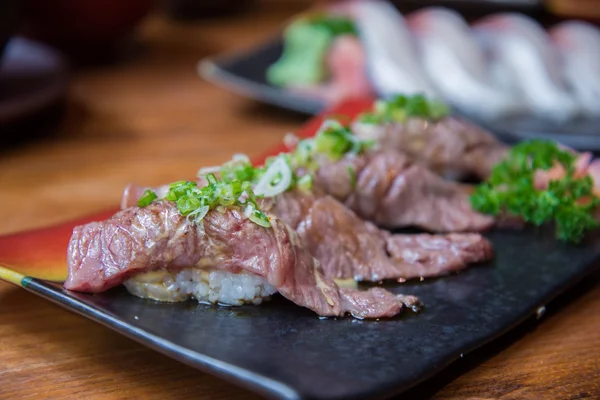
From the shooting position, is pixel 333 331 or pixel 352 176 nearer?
pixel 333 331

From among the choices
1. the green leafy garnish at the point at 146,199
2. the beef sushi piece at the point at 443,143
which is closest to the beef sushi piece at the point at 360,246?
the green leafy garnish at the point at 146,199

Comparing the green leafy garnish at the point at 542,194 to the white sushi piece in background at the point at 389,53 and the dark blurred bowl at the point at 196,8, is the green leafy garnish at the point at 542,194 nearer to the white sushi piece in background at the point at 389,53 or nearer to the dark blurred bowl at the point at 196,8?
the white sushi piece in background at the point at 389,53

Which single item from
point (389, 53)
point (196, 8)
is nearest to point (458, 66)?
point (389, 53)

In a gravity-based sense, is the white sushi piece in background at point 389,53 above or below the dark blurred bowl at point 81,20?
below

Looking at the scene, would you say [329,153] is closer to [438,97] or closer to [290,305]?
[290,305]

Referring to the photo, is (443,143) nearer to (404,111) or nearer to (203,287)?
(404,111)

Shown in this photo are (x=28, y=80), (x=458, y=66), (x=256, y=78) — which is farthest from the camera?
(x=256, y=78)
